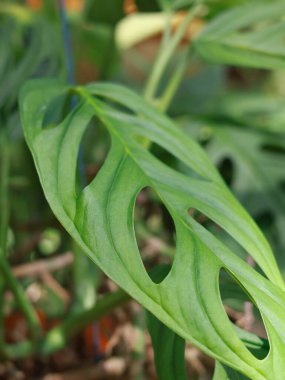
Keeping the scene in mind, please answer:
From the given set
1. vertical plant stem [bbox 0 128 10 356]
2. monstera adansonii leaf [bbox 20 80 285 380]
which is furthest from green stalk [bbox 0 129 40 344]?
monstera adansonii leaf [bbox 20 80 285 380]

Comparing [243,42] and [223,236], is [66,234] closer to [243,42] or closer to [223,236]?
[223,236]

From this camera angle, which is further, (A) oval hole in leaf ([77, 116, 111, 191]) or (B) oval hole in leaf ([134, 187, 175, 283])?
(A) oval hole in leaf ([77, 116, 111, 191])

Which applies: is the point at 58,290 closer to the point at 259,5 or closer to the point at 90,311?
the point at 90,311

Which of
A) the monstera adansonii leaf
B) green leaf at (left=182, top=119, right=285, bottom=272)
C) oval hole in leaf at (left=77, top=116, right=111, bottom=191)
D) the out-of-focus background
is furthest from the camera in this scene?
oval hole in leaf at (left=77, top=116, right=111, bottom=191)

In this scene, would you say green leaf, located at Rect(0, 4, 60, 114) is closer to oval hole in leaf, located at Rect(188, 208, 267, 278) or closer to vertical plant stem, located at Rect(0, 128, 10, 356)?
vertical plant stem, located at Rect(0, 128, 10, 356)

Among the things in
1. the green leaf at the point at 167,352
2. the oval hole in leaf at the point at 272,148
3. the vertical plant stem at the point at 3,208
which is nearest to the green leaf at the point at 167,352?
the green leaf at the point at 167,352
